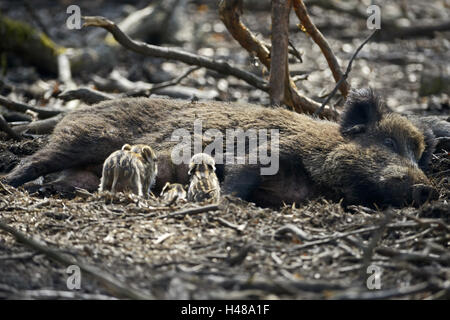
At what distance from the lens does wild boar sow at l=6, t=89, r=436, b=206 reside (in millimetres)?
6484

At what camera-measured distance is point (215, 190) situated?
614 centimetres

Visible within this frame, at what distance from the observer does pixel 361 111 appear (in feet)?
23.0

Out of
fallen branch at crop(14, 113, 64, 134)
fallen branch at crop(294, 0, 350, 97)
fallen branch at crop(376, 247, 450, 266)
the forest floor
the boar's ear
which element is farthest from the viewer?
fallen branch at crop(14, 113, 64, 134)

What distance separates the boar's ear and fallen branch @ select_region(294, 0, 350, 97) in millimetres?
1435

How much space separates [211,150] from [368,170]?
1.60 meters

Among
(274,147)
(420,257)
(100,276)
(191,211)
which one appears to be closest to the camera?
(100,276)

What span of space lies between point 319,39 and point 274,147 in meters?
2.46

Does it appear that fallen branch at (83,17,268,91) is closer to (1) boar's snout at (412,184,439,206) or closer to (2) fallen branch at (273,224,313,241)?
(1) boar's snout at (412,184,439,206)

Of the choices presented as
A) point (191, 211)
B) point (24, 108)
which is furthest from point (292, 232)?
point (24, 108)

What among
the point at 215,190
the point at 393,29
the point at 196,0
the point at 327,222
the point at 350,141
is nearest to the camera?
the point at 327,222

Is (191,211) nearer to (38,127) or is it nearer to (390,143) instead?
(390,143)

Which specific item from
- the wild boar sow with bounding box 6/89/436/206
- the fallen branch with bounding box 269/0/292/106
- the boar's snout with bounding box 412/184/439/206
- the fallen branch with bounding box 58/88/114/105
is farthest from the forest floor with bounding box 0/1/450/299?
the fallen branch with bounding box 58/88/114/105
